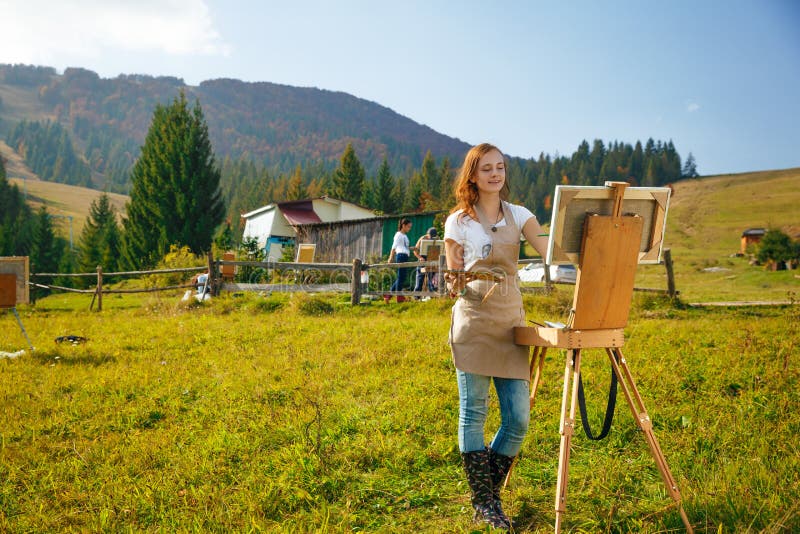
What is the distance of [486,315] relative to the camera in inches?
119

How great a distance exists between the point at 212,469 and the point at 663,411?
377cm

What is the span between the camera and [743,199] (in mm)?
81875

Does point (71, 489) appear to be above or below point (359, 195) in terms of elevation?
below

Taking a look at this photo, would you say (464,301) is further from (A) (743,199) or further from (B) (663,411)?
(A) (743,199)

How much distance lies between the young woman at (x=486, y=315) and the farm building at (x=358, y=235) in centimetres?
2076

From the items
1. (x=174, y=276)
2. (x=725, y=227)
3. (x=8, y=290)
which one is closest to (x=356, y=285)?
(x=8, y=290)

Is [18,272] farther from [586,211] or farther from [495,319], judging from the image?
[586,211]

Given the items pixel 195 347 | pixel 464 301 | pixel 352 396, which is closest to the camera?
pixel 464 301

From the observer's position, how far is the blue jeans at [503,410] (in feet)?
10.00

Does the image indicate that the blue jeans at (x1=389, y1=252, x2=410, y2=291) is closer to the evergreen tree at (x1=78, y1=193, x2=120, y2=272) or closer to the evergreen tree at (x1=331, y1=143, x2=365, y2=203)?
the evergreen tree at (x1=78, y1=193, x2=120, y2=272)

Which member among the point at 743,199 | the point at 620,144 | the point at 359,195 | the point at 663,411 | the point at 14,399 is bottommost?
the point at 14,399

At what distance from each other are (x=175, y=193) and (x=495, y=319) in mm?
42632

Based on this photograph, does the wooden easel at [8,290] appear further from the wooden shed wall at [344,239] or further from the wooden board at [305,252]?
the wooden shed wall at [344,239]

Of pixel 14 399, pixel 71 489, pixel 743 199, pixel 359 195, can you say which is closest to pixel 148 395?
pixel 14 399
